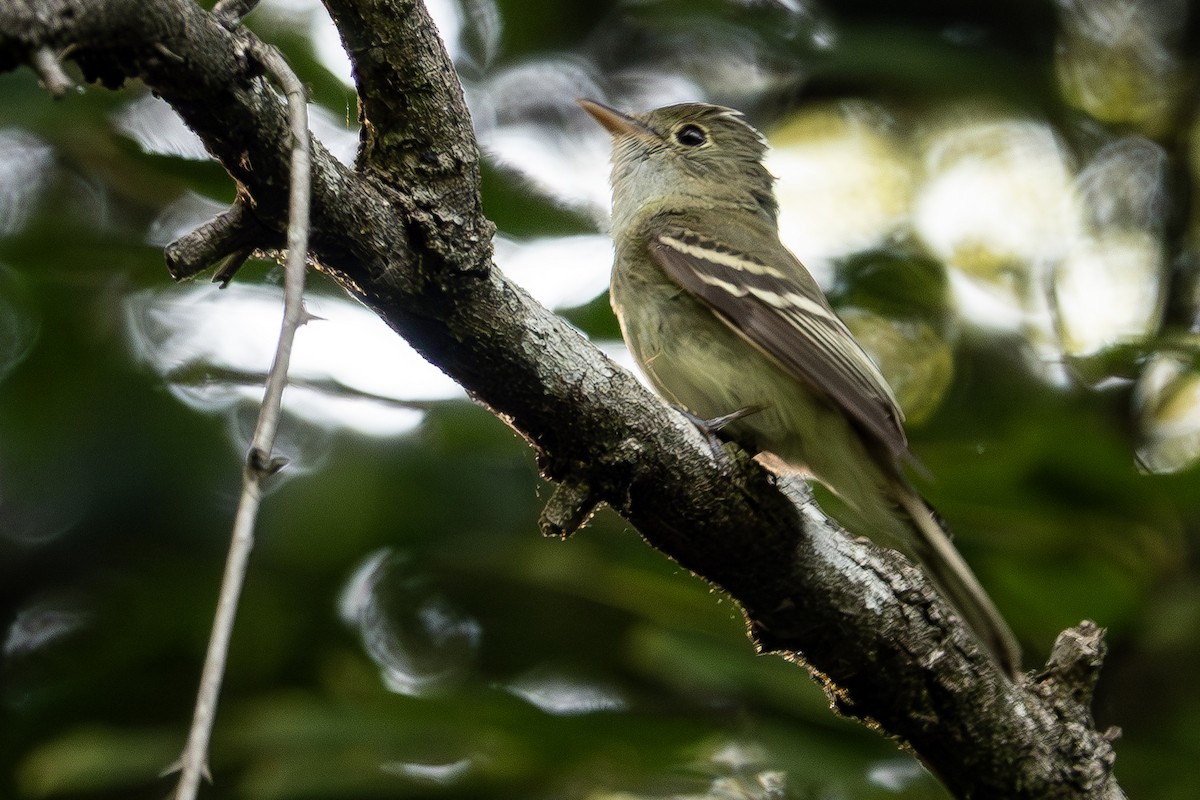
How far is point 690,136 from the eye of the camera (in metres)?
5.87

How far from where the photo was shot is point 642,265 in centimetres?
441

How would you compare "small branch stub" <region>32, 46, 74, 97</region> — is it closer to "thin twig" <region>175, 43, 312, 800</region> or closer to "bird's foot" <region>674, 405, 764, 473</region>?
"thin twig" <region>175, 43, 312, 800</region>

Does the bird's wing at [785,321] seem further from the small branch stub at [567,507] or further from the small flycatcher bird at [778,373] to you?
the small branch stub at [567,507]

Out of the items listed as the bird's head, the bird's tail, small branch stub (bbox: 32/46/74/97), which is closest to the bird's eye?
the bird's head

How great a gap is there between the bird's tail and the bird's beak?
248 cm

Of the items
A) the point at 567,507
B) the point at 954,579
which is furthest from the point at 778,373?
the point at 567,507

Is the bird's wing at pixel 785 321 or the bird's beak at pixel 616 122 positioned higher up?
the bird's beak at pixel 616 122

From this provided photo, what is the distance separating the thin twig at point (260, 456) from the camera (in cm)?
156

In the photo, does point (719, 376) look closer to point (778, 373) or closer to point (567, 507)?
point (778, 373)

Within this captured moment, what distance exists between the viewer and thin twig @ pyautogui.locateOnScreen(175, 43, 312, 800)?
5.11ft

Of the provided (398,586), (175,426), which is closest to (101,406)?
(175,426)

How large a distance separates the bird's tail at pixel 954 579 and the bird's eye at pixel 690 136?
7.93ft

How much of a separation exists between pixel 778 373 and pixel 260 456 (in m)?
2.54

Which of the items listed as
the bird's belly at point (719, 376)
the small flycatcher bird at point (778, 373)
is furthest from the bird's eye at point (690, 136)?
the bird's belly at point (719, 376)
